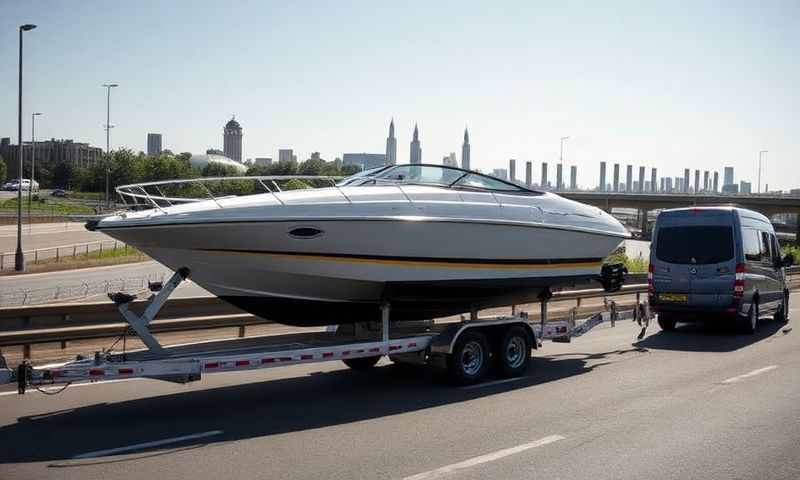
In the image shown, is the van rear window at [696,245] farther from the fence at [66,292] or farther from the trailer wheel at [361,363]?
the fence at [66,292]

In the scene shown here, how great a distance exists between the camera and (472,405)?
30.4 feet

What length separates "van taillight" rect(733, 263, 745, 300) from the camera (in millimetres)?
15031

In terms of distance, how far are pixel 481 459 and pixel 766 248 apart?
12.3 meters

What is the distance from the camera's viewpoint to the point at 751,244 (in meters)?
15.8

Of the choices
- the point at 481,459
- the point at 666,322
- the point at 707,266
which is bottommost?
the point at 666,322

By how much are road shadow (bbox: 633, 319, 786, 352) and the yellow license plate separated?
73 centimetres

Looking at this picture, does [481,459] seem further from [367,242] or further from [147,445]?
[367,242]

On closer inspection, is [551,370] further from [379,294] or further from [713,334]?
[713,334]

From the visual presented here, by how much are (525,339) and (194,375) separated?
16.6 feet

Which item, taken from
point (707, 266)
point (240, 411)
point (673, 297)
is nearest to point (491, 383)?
point (240, 411)

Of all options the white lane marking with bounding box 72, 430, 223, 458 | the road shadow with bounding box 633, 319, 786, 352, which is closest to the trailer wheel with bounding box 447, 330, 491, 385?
the white lane marking with bounding box 72, 430, 223, 458

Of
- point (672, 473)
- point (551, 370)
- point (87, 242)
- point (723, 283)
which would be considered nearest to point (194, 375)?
point (672, 473)

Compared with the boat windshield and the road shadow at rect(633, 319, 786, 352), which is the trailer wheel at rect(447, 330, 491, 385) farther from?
the road shadow at rect(633, 319, 786, 352)

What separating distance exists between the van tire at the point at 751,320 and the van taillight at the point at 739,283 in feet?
2.48
